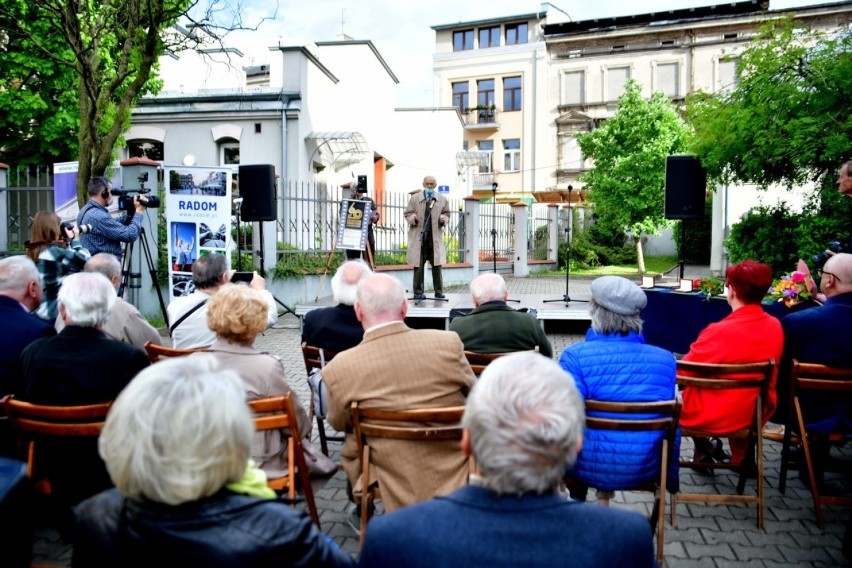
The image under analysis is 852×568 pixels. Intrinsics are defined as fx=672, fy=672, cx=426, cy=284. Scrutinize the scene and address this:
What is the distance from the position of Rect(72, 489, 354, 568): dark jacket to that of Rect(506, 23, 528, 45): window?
38987 mm

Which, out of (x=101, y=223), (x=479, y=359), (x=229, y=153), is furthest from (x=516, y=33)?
(x=479, y=359)

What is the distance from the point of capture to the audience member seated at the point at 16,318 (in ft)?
10.4

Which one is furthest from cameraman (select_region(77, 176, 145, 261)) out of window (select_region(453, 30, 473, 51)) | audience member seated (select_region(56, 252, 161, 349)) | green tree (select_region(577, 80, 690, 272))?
window (select_region(453, 30, 473, 51))

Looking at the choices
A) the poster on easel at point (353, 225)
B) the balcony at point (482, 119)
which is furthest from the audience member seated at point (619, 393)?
the balcony at point (482, 119)

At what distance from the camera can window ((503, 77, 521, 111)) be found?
3747 cm

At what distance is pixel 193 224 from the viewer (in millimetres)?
9328

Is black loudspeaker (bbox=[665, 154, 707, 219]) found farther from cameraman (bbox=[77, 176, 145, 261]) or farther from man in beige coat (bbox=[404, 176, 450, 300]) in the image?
cameraman (bbox=[77, 176, 145, 261])

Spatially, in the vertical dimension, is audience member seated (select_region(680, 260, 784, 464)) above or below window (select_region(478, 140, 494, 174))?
below

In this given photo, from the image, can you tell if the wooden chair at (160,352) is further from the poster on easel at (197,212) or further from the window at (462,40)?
the window at (462,40)

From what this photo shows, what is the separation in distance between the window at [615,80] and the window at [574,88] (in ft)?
4.05

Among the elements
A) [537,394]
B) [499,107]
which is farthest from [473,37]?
[537,394]

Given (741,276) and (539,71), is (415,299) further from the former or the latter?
(539,71)

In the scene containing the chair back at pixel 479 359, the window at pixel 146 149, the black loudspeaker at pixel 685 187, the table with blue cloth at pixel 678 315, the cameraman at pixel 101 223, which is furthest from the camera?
the window at pixel 146 149

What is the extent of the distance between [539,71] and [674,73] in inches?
272
